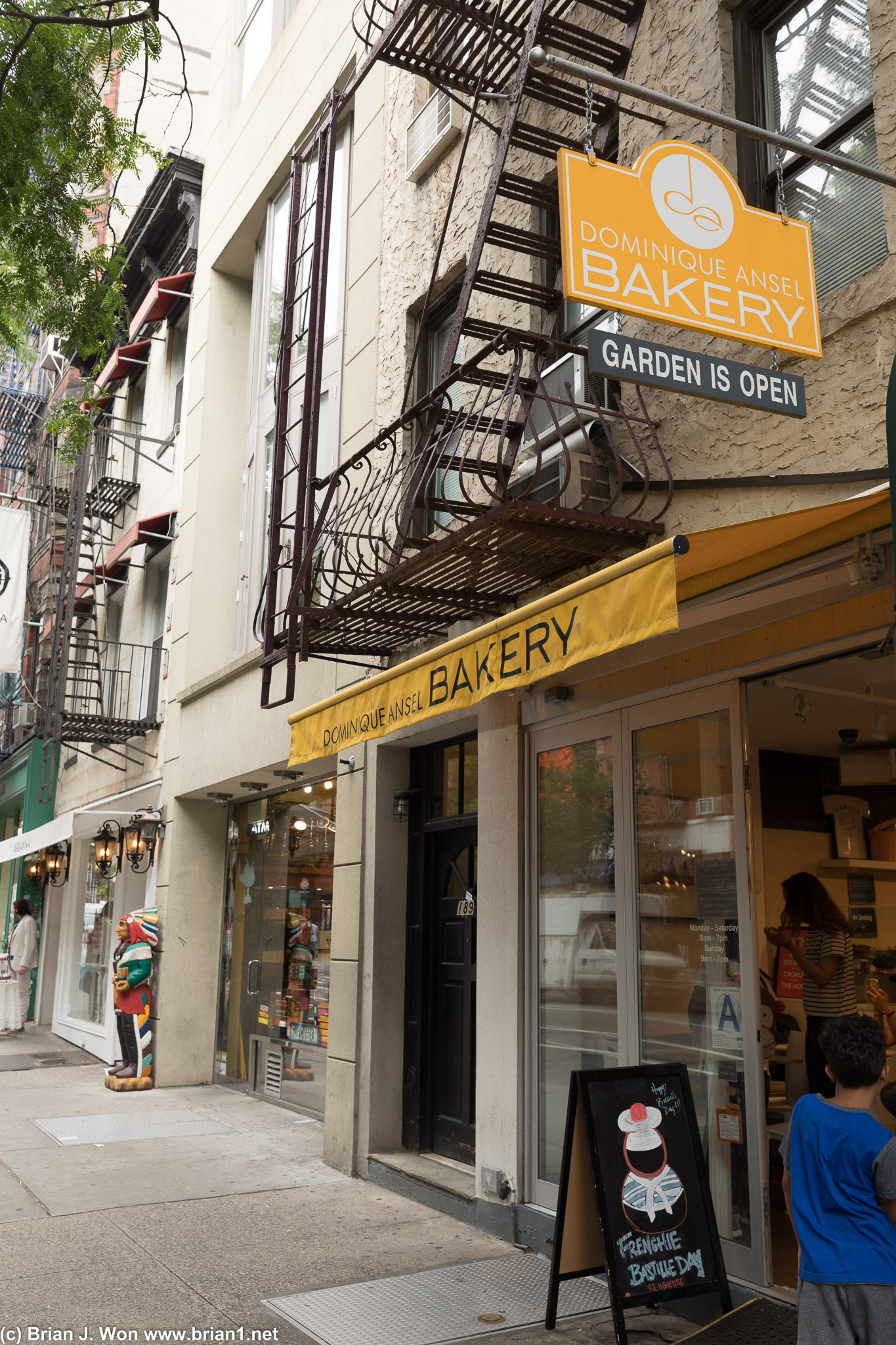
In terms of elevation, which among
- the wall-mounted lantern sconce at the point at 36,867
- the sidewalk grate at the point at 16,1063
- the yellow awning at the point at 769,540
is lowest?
the sidewalk grate at the point at 16,1063

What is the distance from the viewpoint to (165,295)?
1589cm

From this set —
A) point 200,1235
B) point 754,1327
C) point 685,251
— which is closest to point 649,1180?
point 754,1327

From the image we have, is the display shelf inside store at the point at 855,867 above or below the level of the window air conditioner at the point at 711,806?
below

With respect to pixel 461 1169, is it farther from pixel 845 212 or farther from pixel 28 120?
pixel 28 120

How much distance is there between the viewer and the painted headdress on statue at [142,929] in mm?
13094

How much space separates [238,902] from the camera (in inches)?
524

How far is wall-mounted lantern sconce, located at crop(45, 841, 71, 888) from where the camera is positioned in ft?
63.6

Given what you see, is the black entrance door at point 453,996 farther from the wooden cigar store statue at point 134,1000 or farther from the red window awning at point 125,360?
the red window awning at point 125,360

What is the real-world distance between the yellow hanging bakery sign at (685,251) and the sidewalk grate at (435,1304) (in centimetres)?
472

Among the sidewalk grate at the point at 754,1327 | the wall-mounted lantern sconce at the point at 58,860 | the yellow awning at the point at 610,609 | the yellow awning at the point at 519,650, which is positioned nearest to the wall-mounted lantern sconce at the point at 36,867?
the wall-mounted lantern sconce at the point at 58,860

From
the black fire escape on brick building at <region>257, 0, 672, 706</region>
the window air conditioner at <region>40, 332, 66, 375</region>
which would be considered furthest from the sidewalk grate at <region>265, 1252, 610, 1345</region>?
the window air conditioner at <region>40, 332, 66, 375</region>

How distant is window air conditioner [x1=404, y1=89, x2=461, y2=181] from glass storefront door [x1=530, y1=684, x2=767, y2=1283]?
501 cm

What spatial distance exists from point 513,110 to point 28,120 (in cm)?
390

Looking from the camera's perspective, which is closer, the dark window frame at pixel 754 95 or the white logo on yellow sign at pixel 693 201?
the white logo on yellow sign at pixel 693 201
